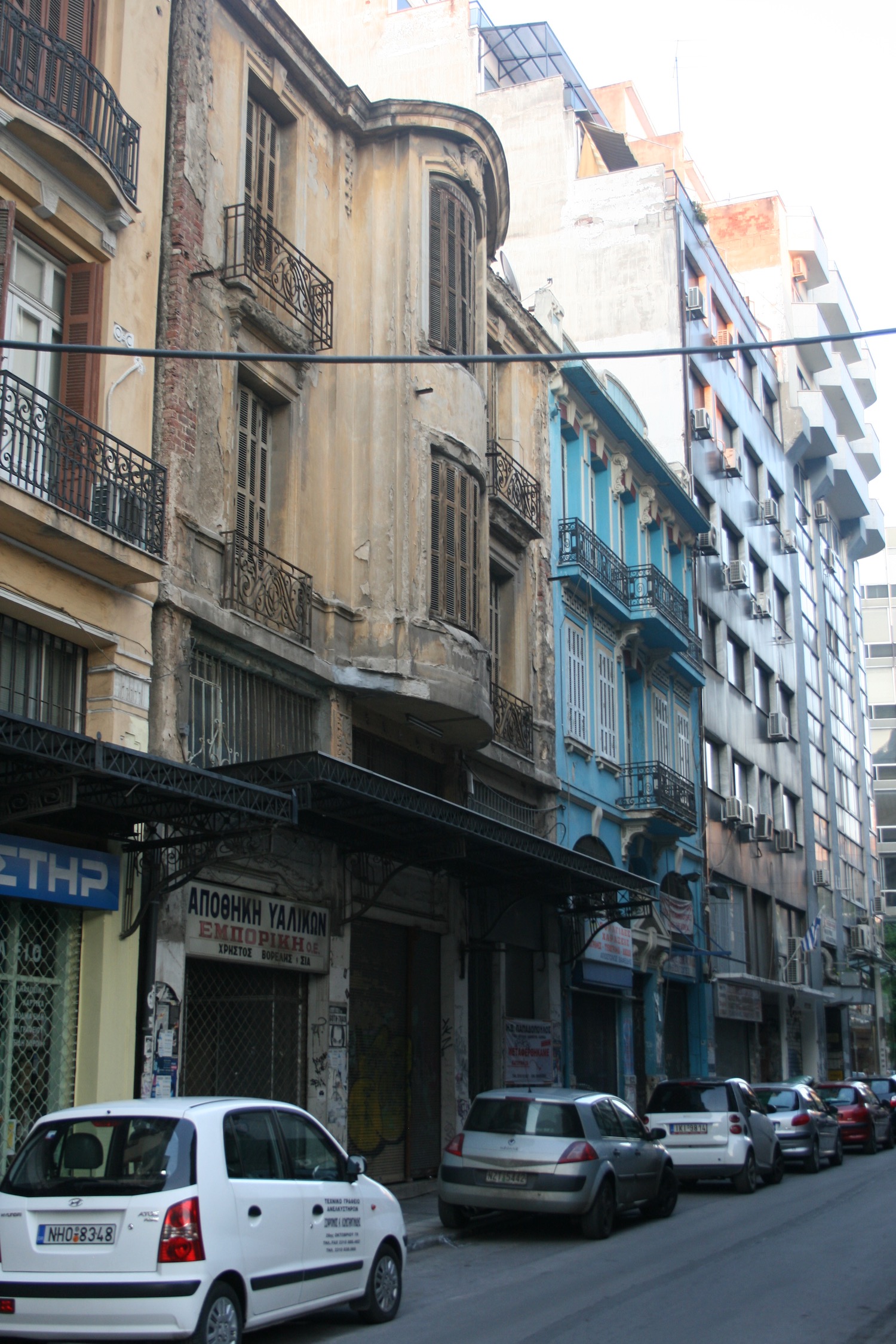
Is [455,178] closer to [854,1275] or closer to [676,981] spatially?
[854,1275]

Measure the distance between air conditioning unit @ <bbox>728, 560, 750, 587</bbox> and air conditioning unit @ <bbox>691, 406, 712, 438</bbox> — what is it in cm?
371

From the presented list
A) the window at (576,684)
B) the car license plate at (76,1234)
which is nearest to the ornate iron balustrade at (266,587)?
the car license plate at (76,1234)

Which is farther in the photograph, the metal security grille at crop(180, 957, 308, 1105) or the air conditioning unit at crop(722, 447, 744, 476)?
the air conditioning unit at crop(722, 447, 744, 476)

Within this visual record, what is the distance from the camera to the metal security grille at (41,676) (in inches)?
491

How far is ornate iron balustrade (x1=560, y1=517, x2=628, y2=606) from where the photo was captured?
25781 mm

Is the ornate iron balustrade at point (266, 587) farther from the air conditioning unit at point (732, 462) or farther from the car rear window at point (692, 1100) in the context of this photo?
the air conditioning unit at point (732, 462)

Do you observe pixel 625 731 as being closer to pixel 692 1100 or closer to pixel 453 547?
pixel 692 1100

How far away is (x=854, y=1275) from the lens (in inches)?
454

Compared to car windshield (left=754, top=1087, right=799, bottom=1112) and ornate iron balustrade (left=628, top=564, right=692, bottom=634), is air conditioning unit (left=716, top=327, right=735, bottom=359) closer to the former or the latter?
ornate iron balustrade (left=628, top=564, right=692, bottom=634)

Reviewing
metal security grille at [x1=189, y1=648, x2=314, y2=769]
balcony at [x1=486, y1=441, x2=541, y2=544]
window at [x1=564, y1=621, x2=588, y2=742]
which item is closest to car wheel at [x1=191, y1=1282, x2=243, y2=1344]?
metal security grille at [x1=189, y1=648, x2=314, y2=769]

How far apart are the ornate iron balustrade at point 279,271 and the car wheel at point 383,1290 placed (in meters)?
10.4

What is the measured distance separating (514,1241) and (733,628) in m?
27.4

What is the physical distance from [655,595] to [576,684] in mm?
3933

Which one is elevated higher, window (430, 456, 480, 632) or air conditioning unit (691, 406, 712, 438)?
air conditioning unit (691, 406, 712, 438)
